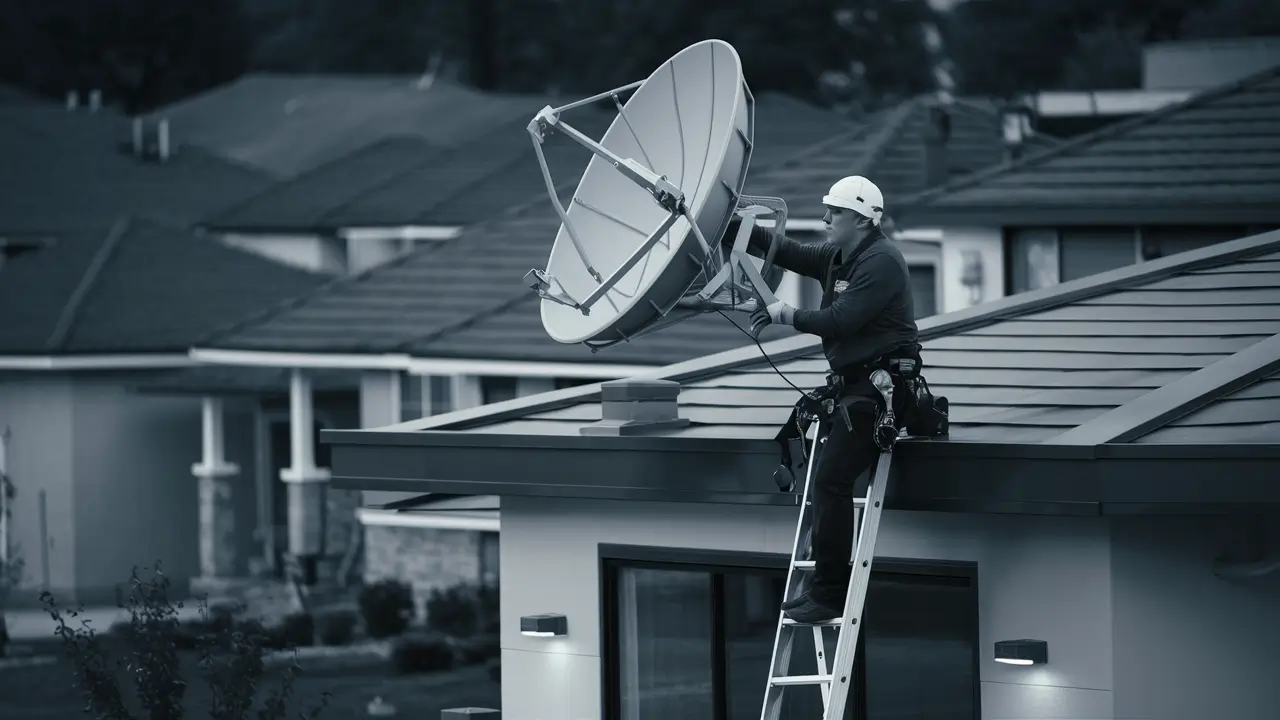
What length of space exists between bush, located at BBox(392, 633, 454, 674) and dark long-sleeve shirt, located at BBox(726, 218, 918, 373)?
14.3 metres

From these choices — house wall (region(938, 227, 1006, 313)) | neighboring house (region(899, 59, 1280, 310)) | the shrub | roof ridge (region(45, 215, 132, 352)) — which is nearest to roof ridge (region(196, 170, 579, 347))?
roof ridge (region(45, 215, 132, 352))

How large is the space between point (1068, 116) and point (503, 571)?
80.2 ft

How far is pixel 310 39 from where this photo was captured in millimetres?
86125

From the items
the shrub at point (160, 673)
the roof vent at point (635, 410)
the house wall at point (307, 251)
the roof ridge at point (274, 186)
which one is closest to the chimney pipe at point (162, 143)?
the roof ridge at point (274, 186)

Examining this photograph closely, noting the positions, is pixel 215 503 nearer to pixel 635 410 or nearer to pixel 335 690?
pixel 335 690

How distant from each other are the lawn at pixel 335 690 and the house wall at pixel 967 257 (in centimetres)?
685

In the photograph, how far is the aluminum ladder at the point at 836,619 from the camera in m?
9.76

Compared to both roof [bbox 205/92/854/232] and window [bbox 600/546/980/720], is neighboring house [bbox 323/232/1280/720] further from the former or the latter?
roof [bbox 205/92/854/232]

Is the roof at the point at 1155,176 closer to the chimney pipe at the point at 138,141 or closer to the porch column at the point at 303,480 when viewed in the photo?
the porch column at the point at 303,480

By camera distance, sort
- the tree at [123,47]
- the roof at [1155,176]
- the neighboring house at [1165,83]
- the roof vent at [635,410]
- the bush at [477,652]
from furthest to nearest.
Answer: the tree at [123,47] → the neighboring house at [1165,83] → the bush at [477,652] → the roof at [1155,176] → the roof vent at [635,410]

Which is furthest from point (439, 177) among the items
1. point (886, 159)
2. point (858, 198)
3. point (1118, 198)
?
point (858, 198)

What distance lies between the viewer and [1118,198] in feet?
73.4

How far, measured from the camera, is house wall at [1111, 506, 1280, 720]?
33.3 feet

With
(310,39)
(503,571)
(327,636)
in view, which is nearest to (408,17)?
(310,39)
